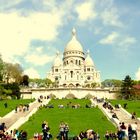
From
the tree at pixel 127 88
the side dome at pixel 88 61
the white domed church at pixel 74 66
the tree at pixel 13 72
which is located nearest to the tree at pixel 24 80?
the tree at pixel 13 72

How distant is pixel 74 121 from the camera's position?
129 feet

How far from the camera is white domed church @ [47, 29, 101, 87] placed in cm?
13425

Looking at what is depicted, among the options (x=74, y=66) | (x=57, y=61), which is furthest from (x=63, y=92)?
(x=57, y=61)

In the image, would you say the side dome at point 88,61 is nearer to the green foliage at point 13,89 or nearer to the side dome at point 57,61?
the side dome at point 57,61

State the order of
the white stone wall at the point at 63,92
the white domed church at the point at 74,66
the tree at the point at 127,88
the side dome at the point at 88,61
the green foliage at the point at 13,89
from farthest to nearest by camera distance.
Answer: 1. the side dome at the point at 88,61
2. the white domed church at the point at 74,66
3. the white stone wall at the point at 63,92
4. the tree at the point at 127,88
5. the green foliage at the point at 13,89

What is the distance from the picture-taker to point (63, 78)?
133375 mm

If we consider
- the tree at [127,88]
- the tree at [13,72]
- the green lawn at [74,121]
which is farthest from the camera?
the tree at [13,72]

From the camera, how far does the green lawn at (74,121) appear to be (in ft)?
112

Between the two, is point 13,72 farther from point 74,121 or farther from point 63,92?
point 74,121

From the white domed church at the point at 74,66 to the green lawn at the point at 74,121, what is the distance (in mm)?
Result: 82407

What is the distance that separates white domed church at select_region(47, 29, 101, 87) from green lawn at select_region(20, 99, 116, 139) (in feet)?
270

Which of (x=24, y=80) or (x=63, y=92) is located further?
(x=24, y=80)

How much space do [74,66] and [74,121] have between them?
96.3 m

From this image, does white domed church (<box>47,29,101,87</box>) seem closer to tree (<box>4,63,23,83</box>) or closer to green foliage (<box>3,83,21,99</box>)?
tree (<box>4,63,23,83</box>)
